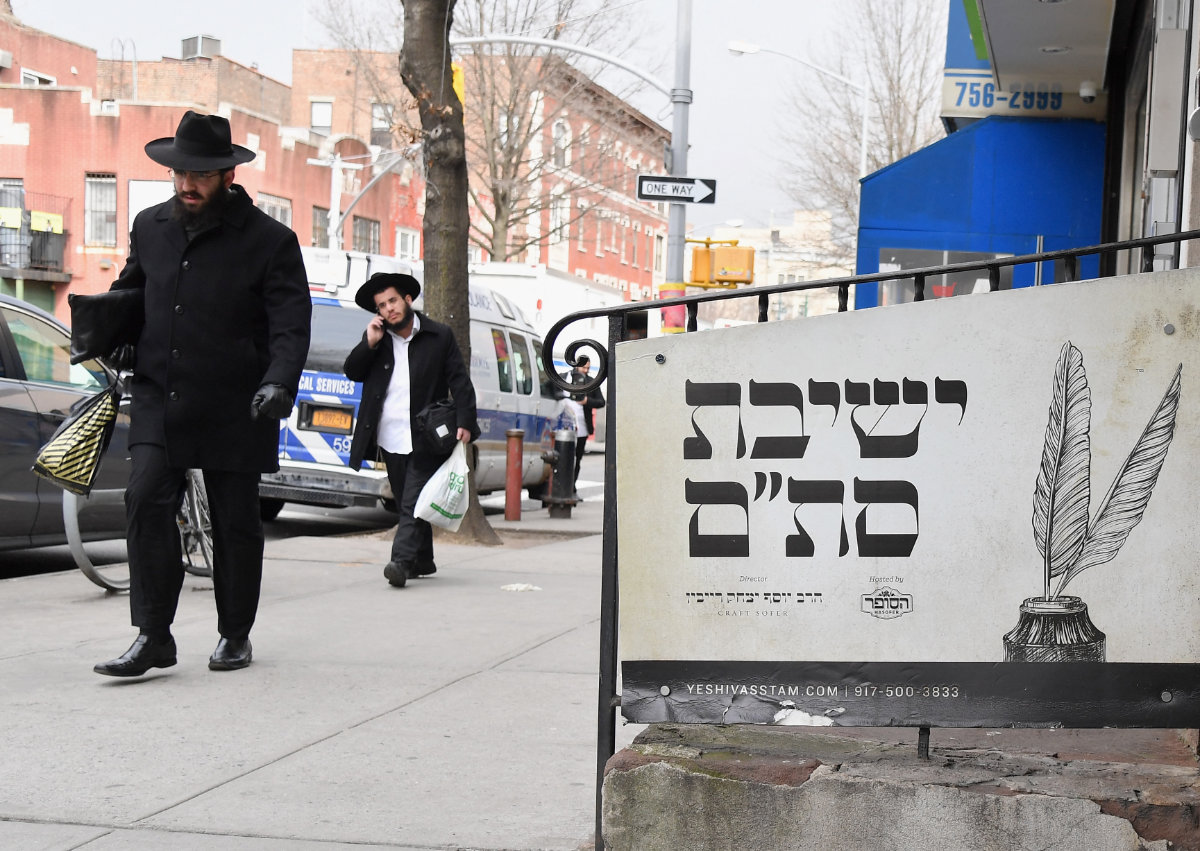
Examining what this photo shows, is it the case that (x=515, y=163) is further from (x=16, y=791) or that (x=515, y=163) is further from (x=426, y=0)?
(x=16, y=791)

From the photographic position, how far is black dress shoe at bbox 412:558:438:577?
8.62 metres

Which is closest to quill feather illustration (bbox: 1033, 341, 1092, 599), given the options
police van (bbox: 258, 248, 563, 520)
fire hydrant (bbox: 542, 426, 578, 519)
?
police van (bbox: 258, 248, 563, 520)

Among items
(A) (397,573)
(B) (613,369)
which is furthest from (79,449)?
(B) (613,369)

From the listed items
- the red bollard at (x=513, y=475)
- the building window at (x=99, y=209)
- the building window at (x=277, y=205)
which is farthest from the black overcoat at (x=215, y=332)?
the building window at (x=277, y=205)

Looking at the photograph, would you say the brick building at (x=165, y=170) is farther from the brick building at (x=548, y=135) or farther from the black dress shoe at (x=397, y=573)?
the black dress shoe at (x=397, y=573)

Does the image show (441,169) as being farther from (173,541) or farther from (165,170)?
(165,170)

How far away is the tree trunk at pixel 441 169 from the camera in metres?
11.5

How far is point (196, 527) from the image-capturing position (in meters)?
7.62

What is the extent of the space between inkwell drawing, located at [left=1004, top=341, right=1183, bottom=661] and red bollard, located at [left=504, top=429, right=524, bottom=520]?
1137 centimetres

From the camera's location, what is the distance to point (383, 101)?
42.6 meters

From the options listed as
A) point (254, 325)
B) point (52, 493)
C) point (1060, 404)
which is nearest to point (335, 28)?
point (52, 493)

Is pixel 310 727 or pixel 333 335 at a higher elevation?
pixel 333 335

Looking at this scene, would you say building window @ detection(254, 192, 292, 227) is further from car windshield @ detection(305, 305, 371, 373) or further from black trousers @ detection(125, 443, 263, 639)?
black trousers @ detection(125, 443, 263, 639)

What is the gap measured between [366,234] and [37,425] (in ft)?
125
